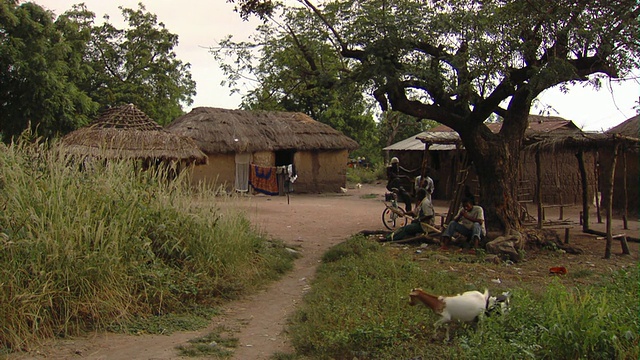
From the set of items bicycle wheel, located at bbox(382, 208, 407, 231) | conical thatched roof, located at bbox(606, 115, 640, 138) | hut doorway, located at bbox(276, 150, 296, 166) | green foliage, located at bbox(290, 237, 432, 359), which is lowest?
green foliage, located at bbox(290, 237, 432, 359)

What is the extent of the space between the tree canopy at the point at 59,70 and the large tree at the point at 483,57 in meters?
6.60

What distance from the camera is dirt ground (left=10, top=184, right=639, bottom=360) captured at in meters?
4.83

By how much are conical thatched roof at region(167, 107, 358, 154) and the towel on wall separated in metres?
0.79

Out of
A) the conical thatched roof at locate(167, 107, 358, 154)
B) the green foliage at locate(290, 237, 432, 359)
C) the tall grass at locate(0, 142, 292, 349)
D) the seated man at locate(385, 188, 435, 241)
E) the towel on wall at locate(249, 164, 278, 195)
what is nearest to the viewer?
the green foliage at locate(290, 237, 432, 359)

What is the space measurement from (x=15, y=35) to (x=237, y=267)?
1216cm

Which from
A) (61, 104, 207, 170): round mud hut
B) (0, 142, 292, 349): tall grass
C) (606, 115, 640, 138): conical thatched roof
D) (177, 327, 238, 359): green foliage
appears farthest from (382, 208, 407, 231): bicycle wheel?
(177, 327, 238, 359): green foliage

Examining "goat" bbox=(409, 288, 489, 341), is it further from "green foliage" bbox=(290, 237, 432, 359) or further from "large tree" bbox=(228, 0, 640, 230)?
"large tree" bbox=(228, 0, 640, 230)

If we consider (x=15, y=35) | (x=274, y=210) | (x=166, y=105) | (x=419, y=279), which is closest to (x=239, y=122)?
(x=166, y=105)

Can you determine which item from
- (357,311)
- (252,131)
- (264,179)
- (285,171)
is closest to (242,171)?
(264,179)

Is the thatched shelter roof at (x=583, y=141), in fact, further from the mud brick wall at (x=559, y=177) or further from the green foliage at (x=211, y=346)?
the green foliage at (x=211, y=346)

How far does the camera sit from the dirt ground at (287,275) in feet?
15.9

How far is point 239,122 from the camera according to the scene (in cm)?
2233

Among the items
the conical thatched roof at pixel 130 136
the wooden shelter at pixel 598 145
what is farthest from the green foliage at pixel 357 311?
the conical thatched roof at pixel 130 136

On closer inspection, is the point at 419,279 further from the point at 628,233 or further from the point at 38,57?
the point at 38,57
